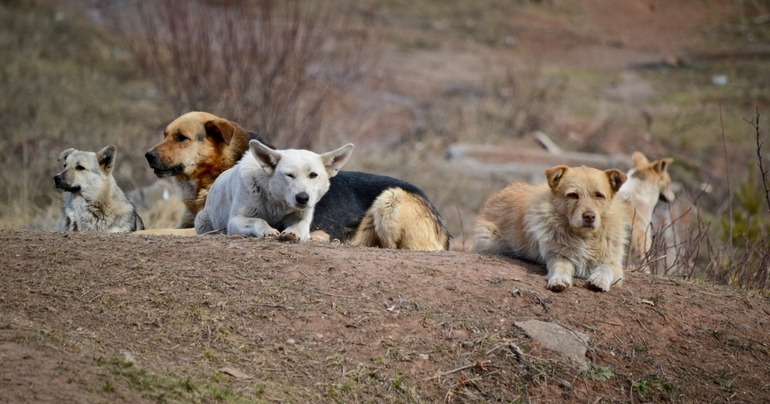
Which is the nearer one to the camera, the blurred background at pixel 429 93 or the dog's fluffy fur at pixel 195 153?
the dog's fluffy fur at pixel 195 153

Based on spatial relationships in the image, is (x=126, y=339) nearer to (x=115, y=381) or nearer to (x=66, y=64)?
(x=115, y=381)

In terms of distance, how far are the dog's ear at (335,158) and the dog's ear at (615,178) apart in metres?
2.05

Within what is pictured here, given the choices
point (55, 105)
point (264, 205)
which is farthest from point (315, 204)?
point (55, 105)

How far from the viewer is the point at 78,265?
5.64 m

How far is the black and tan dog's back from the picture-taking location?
7414 millimetres

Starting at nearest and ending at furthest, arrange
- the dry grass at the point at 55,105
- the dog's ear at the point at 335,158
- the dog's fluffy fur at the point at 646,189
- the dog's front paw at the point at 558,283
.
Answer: the dog's front paw at the point at 558,283 → the dog's ear at the point at 335,158 → the dog's fluffy fur at the point at 646,189 → the dry grass at the point at 55,105

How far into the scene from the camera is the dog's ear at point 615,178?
6.35 meters

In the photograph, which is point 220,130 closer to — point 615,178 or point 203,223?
point 203,223

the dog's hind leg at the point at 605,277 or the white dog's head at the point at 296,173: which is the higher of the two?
the white dog's head at the point at 296,173

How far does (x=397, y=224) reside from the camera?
7457 mm

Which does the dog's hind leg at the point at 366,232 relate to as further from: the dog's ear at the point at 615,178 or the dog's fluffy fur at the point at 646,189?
the dog's fluffy fur at the point at 646,189

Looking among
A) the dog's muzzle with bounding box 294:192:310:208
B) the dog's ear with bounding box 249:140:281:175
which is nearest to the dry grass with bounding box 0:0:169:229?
the dog's ear with bounding box 249:140:281:175

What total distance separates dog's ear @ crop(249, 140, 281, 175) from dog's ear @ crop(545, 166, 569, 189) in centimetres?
213

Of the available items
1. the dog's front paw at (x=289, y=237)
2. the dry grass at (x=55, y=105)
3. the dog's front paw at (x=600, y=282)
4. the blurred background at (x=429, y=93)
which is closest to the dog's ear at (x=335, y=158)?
the dog's front paw at (x=289, y=237)
